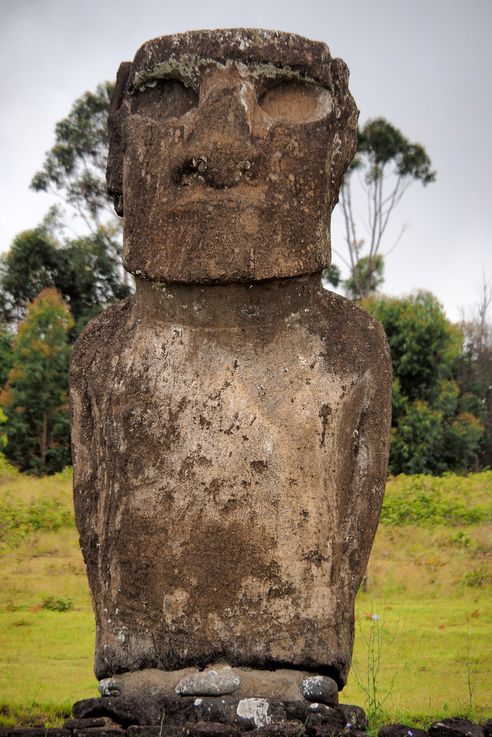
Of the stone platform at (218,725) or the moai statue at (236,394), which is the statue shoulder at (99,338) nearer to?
the moai statue at (236,394)

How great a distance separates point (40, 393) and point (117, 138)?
43.9 feet

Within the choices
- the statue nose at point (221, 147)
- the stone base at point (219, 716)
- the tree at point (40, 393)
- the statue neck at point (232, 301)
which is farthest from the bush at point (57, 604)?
the tree at point (40, 393)

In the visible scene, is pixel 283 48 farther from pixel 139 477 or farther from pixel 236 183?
pixel 139 477

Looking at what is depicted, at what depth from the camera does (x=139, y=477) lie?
13.5 feet

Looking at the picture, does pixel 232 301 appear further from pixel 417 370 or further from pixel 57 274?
pixel 57 274

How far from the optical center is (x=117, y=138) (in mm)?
4523

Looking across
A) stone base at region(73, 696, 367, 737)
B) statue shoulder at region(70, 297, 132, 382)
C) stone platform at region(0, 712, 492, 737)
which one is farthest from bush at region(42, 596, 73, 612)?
stone base at region(73, 696, 367, 737)

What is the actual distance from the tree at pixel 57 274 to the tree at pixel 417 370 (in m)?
6.77

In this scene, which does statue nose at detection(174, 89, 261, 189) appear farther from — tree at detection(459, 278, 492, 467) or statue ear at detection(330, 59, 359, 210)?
tree at detection(459, 278, 492, 467)

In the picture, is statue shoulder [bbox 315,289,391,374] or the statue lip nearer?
the statue lip

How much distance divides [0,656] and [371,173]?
81.1ft

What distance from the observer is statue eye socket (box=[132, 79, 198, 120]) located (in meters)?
4.27

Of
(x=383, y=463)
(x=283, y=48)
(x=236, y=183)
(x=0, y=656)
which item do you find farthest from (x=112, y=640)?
(x=0, y=656)

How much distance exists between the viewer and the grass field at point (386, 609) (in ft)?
20.0
